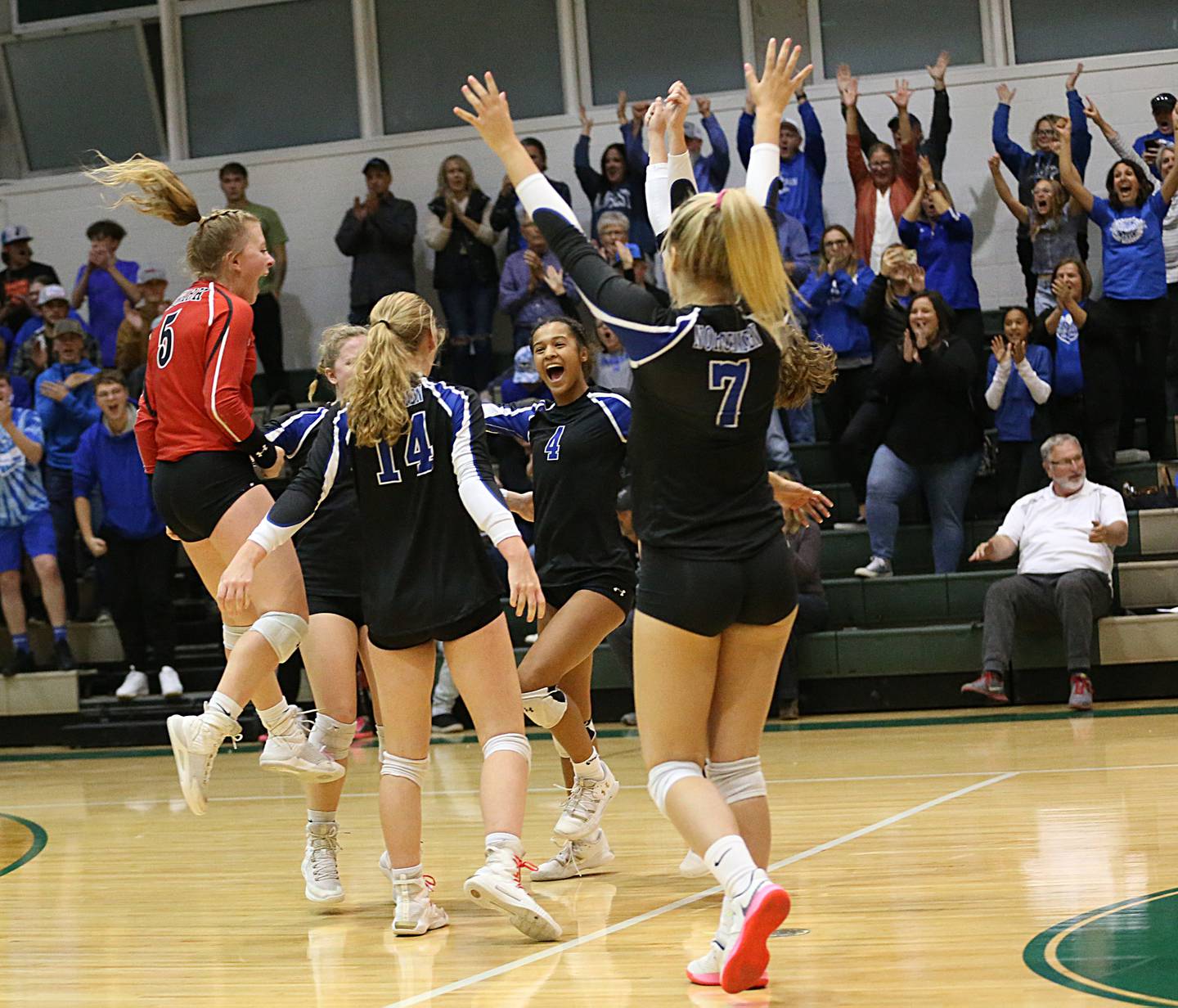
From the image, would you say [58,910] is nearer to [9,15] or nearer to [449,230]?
[449,230]

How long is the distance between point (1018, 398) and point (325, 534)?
20.6ft

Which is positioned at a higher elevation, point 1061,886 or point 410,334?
point 410,334

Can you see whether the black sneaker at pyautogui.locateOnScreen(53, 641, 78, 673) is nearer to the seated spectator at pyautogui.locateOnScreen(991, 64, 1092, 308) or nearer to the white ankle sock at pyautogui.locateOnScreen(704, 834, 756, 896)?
the seated spectator at pyautogui.locateOnScreen(991, 64, 1092, 308)

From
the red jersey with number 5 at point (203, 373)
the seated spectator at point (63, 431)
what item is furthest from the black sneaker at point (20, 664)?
the red jersey with number 5 at point (203, 373)

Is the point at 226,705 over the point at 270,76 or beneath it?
beneath

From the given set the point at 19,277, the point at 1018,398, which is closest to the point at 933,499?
the point at 1018,398

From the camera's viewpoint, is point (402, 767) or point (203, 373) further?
point (203, 373)

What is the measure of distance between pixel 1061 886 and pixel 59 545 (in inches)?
340

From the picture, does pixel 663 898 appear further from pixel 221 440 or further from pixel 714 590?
pixel 221 440

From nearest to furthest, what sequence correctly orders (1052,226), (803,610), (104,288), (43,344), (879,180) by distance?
(803,610) < (1052,226) < (879,180) < (43,344) < (104,288)

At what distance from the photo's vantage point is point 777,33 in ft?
43.5

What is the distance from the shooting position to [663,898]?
15.1 ft

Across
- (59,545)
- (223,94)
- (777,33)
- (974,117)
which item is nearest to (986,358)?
(974,117)

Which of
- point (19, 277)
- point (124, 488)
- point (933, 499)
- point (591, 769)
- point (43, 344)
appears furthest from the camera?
point (19, 277)
